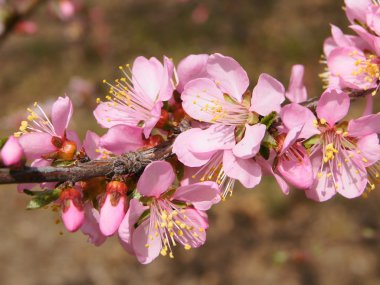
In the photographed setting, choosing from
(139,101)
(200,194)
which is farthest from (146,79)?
(200,194)

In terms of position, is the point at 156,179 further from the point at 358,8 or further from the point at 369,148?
the point at 358,8

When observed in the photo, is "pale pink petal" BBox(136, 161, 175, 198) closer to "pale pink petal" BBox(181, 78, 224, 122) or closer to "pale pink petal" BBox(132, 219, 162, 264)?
"pale pink petal" BBox(132, 219, 162, 264)

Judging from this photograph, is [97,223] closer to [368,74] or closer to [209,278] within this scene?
[368,74]

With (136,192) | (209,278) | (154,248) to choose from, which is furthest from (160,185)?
(209,278)

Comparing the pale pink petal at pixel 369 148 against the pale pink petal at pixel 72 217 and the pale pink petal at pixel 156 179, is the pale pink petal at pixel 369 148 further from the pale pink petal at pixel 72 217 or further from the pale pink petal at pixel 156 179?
the pale pink petal at pixel 72 217

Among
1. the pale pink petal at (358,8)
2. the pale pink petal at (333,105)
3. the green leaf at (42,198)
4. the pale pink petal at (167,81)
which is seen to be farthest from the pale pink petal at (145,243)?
the pale pink petal at (358,8)

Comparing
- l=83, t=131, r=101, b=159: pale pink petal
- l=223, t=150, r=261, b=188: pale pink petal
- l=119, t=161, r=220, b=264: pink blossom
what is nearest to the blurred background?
l=119, t=161, r=220, b=264: pink blossom
